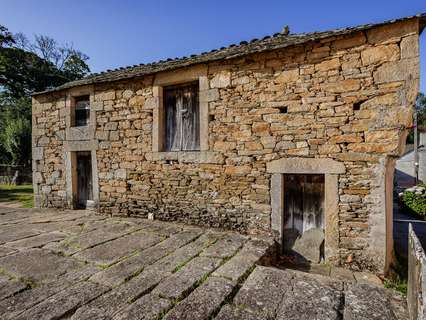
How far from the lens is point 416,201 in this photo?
29.5 ft

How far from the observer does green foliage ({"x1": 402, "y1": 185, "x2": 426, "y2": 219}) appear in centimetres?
842

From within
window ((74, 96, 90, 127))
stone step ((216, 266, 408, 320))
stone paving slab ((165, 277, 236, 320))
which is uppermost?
window ((74, 96, 90, 127))

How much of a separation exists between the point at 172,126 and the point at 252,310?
424 centimetres

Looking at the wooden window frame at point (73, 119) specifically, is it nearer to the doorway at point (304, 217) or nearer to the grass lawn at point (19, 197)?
the grass lawn at point (19, 197)

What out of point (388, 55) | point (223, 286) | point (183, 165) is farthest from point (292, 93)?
point (223, 286)

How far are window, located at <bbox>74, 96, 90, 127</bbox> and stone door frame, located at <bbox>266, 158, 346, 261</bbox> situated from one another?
5.27m

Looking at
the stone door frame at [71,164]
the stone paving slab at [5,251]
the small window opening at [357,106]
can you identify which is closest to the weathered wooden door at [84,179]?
the stone door frame at [71,164]

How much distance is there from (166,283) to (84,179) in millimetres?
5254

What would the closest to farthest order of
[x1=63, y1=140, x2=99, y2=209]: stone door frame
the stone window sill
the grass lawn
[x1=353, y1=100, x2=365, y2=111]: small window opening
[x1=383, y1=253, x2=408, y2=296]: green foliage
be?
[x1=383, y1=253, x2=408, y2=296]: green foliage
[x1=353, y1=100, x2=365, y2=111]: small window opening
the stone window sill
[x1=63, y1=140, x2=99, y2=209]: stone door frame
the grass lawn

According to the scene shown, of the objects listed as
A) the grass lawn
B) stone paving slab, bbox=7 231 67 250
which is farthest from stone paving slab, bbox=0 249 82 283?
the grass lawn

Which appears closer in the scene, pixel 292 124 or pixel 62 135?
pixel 292 124

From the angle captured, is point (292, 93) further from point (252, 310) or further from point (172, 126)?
point (252, 310)

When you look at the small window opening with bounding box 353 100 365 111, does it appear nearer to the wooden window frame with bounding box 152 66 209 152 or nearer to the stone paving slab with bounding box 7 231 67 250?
the wooden window frame with bounding box 152 66 209 152

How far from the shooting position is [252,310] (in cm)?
241
